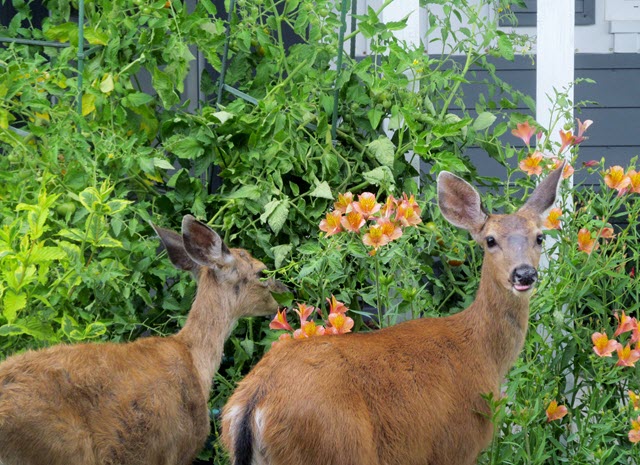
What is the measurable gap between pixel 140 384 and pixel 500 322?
1.40 meters

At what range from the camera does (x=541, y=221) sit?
4.73 metres

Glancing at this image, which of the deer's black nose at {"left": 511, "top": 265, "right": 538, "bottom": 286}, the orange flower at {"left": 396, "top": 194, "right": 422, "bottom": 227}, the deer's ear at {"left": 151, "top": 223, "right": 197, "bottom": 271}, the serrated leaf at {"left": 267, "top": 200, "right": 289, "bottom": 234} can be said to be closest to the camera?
the deer's black nose at {"left": 511, "top": 265, "right": 538, "bottom": 286}

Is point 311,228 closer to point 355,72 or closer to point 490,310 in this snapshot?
point 355,72

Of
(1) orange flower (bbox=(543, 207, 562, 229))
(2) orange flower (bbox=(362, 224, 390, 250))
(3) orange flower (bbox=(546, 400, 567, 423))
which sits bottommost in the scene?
(3) orange flower (bbox=(546, 400, 567, 423))

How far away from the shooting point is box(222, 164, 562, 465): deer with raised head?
150 inches

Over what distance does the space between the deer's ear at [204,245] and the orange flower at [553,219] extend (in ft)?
4.50

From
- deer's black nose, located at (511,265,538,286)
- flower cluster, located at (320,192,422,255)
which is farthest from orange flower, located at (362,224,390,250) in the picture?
deer's black nose, located at (511,265,538,286)

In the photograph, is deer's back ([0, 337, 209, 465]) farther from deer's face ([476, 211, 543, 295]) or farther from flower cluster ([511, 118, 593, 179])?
flower cluster ([511, 118, 593, 179])

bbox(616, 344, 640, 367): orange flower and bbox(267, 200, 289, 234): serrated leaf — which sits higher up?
bbox(267, 200, 289, 234): serrated leaf

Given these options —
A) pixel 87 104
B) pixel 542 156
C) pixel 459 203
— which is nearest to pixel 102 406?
pixel 459 203

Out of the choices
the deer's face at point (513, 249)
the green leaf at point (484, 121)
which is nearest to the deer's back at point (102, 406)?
the deer's face at point (513, 249)

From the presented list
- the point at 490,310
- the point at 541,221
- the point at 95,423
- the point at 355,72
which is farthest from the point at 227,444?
the point at 355,72

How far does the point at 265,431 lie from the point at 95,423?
2.59ft

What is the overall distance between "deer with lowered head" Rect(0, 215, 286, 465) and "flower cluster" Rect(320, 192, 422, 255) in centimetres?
58
